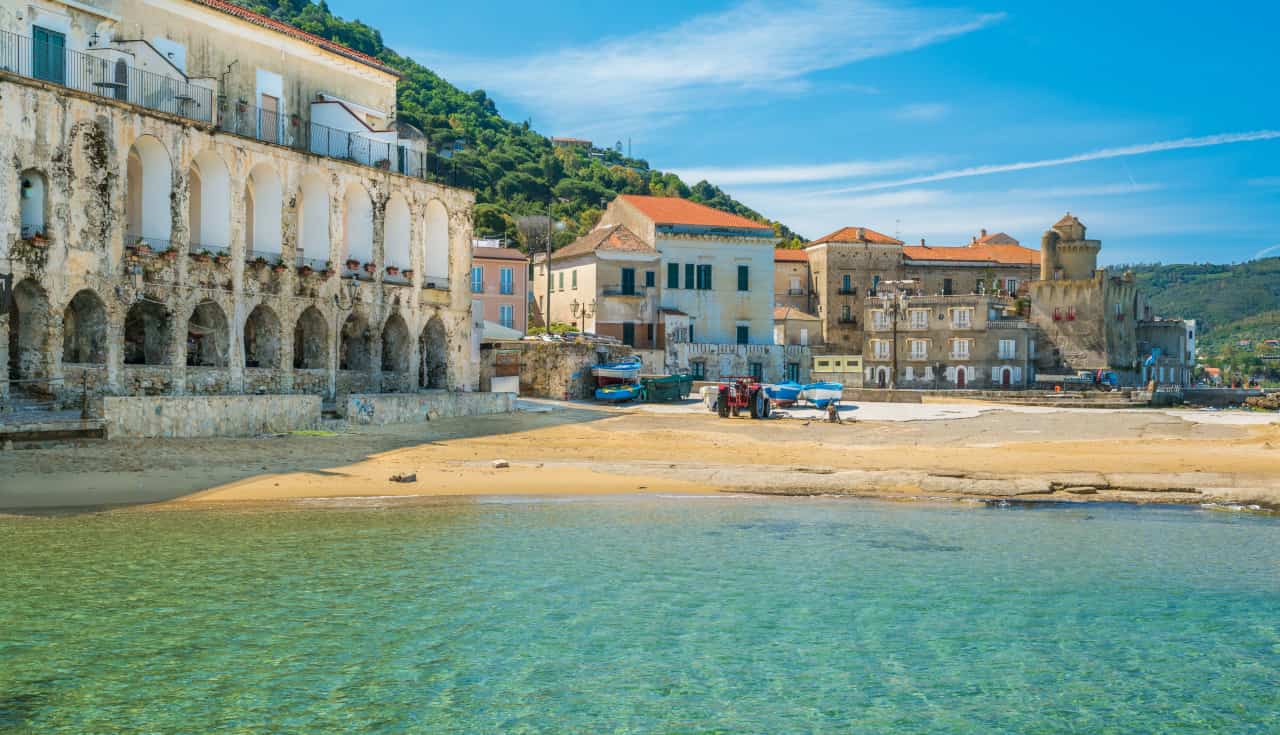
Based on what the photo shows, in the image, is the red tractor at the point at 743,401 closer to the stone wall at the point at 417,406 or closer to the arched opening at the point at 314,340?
the stone wall at the point at 417,406

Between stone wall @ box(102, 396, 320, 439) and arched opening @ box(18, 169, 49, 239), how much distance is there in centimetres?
573

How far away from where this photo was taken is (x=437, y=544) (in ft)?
54.3

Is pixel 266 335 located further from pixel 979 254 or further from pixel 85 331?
pixel 979 254

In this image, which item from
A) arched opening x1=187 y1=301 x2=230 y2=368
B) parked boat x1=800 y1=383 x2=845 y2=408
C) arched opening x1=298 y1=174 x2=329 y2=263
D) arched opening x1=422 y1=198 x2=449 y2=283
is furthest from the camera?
parked boat x1=800 y1=383 x2=845 y2=408

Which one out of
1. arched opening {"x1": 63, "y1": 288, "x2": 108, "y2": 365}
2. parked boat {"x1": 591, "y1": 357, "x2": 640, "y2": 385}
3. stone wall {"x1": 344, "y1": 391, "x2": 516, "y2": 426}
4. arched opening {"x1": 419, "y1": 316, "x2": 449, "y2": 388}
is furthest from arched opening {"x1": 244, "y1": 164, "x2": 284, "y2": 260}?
parked boat {"x1": 591, "y1": 357, "x2": 640, "y2": 385}

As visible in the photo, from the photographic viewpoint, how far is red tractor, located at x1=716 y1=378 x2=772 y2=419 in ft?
127

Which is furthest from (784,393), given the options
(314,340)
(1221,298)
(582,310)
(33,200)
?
(1221,298)

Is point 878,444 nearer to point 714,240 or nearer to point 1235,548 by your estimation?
point 1235,548

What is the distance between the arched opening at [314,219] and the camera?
34.7m

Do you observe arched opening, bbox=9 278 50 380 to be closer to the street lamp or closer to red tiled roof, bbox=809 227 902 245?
the street lamp

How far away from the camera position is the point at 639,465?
2450 centimetres

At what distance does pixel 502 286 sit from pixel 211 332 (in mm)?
28156

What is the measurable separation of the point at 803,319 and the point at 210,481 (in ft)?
215

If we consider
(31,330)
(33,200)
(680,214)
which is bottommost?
(31,330)
